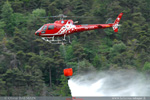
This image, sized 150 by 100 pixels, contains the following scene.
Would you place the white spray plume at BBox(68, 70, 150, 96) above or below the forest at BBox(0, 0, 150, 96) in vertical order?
above

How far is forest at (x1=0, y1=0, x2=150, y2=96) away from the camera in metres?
48.4

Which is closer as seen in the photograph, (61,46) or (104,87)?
(104,87)

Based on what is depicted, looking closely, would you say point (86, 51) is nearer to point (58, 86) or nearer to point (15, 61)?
point (58, 86)

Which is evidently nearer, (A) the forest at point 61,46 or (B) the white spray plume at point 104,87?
(B) the white spray plume at point 104,87

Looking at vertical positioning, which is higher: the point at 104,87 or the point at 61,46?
the point at 104,87

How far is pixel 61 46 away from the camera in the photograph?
5597cm

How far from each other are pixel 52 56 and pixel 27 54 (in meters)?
3.54

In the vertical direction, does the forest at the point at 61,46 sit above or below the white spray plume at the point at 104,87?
below

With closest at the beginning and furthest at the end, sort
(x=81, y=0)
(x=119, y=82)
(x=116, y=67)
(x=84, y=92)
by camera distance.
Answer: (x=84, y=92) → (x=119, y=82) → (x=116, y=67) → (x=81, y=0)

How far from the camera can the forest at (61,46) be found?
48.4m

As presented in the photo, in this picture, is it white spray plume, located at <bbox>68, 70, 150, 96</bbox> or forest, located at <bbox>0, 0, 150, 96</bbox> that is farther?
forest, located at <bbox>0, 0, 150, 96</bbox>

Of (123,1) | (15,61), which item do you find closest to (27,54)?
(15,61)

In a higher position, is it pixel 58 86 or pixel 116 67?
pixel 116 67

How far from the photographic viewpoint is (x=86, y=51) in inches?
2142
